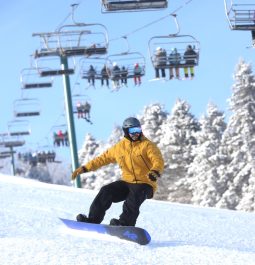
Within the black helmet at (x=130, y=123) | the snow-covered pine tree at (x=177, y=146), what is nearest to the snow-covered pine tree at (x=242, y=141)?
the snow-covered pine tree at (x=177, y=146)

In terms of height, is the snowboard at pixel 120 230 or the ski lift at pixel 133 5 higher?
the ski lift at pixel 133 5

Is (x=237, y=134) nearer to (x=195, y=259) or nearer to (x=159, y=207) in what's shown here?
(x=159, y=207)

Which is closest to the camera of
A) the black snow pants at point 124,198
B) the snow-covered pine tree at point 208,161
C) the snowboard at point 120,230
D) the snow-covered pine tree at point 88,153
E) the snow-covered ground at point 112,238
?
the snow-covered ground at point 112,238

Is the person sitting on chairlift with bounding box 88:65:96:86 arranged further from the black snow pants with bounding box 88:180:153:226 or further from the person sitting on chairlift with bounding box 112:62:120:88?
the black snow pants with bounding box 88:180:153:226

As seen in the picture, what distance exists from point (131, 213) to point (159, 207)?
18.9ft

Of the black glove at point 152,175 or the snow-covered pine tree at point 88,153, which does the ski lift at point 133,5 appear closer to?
the black glove at point 152,175

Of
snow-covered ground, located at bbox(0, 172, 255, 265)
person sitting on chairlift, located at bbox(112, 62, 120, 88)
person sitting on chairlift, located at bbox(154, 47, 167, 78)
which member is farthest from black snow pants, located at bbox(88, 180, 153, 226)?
person sitting on chairlift, located at bbox(112, 62, 120, 88)

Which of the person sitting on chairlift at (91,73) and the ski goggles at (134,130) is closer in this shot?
the ski goggles at (134,130)

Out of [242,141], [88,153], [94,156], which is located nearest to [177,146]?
[242,141]

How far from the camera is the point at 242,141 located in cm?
4494

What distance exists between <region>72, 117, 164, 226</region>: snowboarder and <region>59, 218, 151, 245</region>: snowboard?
0.52 ft

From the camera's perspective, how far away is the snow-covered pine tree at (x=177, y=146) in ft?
185

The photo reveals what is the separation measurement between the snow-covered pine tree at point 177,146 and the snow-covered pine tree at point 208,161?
109 inches

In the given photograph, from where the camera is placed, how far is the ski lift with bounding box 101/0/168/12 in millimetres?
16359
